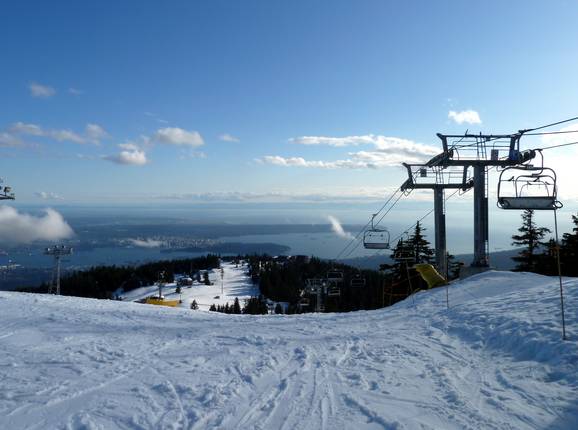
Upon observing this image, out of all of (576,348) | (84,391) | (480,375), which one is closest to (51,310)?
(84,391)

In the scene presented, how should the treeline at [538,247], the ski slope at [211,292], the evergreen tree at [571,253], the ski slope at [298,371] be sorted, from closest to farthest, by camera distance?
1. the ski slope at [298,371]
2. the evergreen tree at [571,253]
3. the treeline at [538,247]
4. the ski slope at [211,292]

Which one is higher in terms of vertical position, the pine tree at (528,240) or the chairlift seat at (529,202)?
the chairlift seat at (529,202)

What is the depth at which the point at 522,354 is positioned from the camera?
7539mm

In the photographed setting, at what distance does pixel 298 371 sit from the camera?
712 cm

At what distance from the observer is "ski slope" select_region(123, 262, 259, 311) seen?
83.8 m

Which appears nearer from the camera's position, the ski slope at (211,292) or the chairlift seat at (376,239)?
the chairlift seat at (376,239)

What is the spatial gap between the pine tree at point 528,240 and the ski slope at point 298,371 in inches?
843

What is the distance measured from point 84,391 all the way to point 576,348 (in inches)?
325

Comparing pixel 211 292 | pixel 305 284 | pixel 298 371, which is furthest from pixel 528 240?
pixel 211 292

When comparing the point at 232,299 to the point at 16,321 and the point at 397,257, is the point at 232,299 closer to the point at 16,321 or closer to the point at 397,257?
the point at 397,257

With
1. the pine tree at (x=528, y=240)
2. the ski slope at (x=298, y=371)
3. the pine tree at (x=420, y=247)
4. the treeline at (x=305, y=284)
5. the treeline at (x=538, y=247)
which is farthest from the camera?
the treeline at (x=305, y=284)

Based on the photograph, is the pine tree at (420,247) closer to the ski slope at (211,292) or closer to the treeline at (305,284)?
the treeline at (305,284)

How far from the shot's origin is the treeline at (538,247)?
89.7 ft

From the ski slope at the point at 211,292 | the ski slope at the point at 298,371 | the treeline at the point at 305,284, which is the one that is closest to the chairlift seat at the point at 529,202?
the ski slope at the point at 298,371
